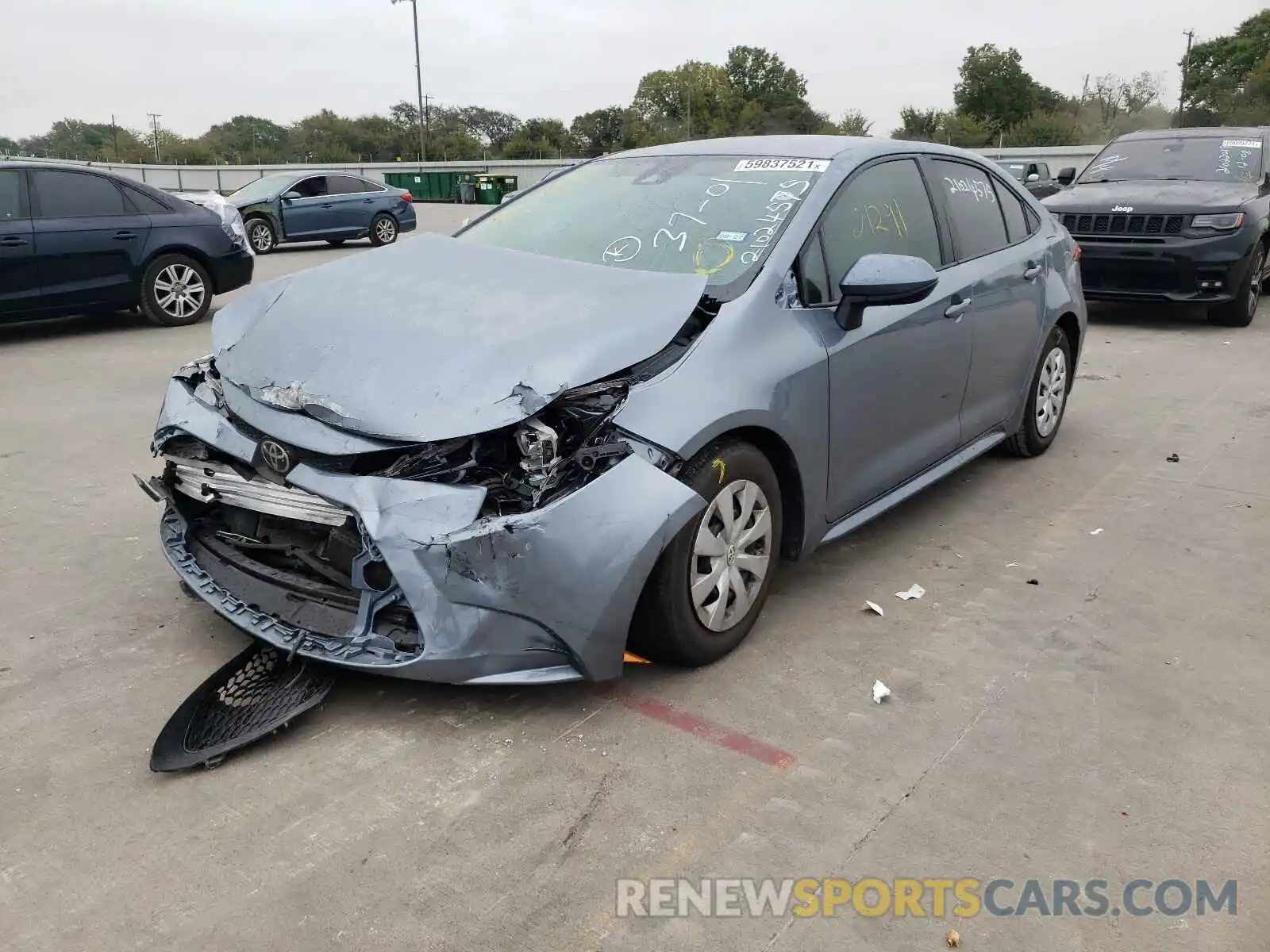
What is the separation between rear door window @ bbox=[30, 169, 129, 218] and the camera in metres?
8.73

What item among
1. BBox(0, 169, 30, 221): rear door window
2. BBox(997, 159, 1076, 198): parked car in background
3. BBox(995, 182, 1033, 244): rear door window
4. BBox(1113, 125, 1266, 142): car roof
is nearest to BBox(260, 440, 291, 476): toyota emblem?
BBox(995, 182, 1033, 244): rear door window

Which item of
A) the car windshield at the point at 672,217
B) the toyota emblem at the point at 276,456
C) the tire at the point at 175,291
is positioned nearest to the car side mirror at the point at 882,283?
the car windshield at the point at 672,217

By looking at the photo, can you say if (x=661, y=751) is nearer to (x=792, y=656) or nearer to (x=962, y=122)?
(x=792, y=656)

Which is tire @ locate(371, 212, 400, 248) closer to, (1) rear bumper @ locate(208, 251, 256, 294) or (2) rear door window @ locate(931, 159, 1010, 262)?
(1) rear bumper @ locate(208, 251, 256, 294)

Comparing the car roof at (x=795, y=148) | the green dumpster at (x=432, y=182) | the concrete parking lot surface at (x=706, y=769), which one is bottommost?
the concrete parking lot surface at (x=706, y=769)

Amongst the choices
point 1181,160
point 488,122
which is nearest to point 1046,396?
point 1181,160

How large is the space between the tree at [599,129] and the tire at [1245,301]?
65321 millimetres

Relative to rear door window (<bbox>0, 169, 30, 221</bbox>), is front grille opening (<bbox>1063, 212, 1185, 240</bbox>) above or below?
below

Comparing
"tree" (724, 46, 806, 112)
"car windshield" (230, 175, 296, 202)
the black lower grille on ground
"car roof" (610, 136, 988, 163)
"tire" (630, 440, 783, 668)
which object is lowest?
the black lower grille on ground

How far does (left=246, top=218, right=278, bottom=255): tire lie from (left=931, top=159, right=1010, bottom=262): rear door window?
48.6 ft

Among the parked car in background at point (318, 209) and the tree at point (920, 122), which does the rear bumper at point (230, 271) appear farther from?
the tree at point (920, 122)

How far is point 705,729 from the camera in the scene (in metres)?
3.00

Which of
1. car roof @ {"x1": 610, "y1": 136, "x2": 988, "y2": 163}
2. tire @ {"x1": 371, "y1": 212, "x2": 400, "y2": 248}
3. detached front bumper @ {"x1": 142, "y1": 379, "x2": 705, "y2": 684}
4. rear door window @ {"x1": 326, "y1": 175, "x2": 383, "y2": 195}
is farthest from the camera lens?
tire @ {"x1": 371, "y1": 212, "x2": 400, "y2": 248}

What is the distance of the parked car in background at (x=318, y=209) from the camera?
1727 centimetres
